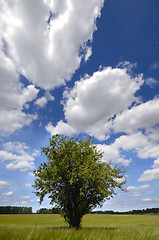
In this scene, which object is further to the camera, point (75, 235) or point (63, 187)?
point (63, 187)

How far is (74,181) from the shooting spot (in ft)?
71.2

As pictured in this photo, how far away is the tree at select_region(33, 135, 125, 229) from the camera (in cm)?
2184

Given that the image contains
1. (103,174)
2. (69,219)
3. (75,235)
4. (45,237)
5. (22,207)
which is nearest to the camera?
(45,237)

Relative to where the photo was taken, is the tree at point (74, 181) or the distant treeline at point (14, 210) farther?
the distant treeline at point (14, 210)

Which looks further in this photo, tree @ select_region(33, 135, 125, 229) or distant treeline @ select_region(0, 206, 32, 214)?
distant treeline @ select_region(0, 206, 32, 214)

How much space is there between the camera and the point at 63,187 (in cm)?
2253

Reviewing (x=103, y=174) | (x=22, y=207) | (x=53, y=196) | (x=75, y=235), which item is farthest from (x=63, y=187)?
(x=22, y=207)

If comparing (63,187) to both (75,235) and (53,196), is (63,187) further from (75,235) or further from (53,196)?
(75,235)

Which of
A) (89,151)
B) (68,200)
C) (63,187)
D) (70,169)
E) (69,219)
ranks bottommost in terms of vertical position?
(69,219)

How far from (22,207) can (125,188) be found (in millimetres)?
161430

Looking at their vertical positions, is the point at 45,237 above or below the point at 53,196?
below

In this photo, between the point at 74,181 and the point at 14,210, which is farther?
the point at 14,210

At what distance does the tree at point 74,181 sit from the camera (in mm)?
21844

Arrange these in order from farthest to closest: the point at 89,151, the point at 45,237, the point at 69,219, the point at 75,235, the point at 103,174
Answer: the point at 89,151 → the point at 69,219 → the point at 103,174 → the point at 75,235 → the point at 45,237
